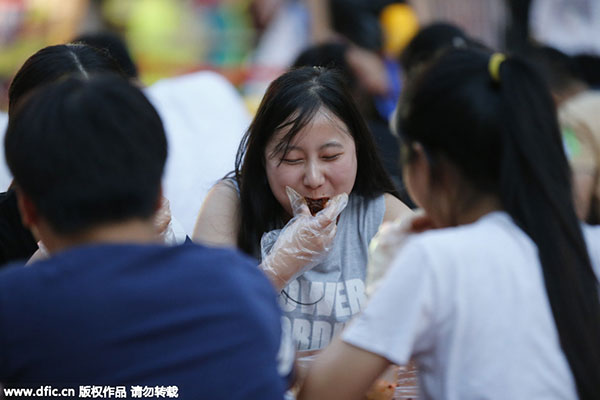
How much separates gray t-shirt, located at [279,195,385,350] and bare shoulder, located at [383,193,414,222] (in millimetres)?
17

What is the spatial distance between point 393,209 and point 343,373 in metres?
1.04

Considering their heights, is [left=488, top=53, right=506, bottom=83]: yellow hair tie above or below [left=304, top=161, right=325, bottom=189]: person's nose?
above

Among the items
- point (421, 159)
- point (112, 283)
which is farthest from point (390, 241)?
point (112, 283)

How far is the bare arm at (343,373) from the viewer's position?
4.88 ft

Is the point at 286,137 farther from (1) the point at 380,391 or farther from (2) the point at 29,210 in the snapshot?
(2) the point at 29,210

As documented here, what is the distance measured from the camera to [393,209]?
2.47 meters

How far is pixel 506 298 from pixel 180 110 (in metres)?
2.41

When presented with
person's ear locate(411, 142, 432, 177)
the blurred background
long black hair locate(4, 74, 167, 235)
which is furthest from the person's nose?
the blurred background

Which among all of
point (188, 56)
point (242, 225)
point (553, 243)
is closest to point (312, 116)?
point (242, 225)

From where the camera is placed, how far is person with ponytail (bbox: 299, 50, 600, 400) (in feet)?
4.75

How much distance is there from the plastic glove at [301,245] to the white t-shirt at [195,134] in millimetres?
925

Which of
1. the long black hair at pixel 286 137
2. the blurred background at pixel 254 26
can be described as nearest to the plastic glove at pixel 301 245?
the long black hair at pixel 286 137

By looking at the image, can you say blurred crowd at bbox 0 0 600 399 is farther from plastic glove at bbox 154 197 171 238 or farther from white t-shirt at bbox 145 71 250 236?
white t-shirt at bbox 145 71 250 236

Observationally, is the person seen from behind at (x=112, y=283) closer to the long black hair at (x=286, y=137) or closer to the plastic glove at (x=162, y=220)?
the plastic glove at (x=162, y=220)
